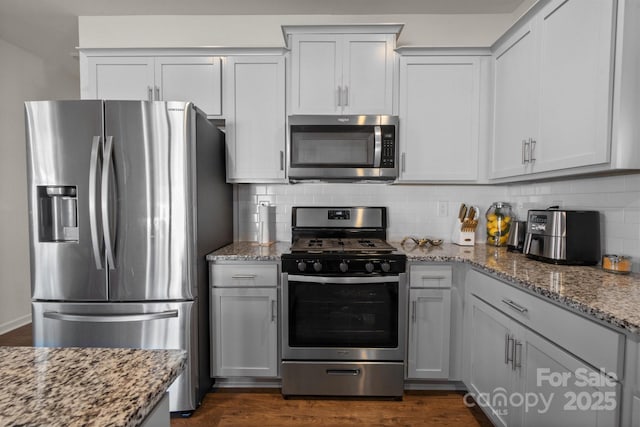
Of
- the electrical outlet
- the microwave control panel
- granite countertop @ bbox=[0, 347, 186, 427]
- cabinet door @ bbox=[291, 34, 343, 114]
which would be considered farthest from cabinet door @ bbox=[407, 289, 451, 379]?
granite countertop @ bbox=[0, 347, 186, 427]

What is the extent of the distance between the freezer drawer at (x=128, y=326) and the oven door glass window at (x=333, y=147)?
4.04 ft

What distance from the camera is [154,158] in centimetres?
186

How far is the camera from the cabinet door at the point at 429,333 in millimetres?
2094

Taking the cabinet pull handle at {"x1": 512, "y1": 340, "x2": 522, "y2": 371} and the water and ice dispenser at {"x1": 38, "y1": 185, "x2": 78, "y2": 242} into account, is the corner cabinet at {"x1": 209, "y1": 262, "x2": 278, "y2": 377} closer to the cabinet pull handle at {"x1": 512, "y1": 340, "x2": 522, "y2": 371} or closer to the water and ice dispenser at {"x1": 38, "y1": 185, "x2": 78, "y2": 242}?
the water and ice dispenser at {"x1": 38, "y1": 185, "x2": 78, "y2": 242}

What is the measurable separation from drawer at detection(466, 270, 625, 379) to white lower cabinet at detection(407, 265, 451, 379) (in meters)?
0.38

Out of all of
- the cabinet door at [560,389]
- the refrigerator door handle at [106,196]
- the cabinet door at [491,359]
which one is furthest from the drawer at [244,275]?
the cabinet door at [560,389]

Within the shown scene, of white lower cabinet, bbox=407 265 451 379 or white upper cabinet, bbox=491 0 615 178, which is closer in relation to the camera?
white upper cabinet, bbox=491 0 615 178

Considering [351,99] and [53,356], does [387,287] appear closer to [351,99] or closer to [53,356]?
[351,99]

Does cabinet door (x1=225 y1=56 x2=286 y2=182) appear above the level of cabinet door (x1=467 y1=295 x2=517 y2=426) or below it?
above

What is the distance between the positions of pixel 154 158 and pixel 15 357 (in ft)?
4.45

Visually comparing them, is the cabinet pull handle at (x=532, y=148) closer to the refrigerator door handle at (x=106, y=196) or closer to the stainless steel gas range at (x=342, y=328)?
the stainless steel gas range at (x=342, y=328)

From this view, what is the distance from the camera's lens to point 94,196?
1.81 meters

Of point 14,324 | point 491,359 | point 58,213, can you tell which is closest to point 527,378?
point 491,359

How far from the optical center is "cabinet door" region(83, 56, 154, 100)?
7.78ft
